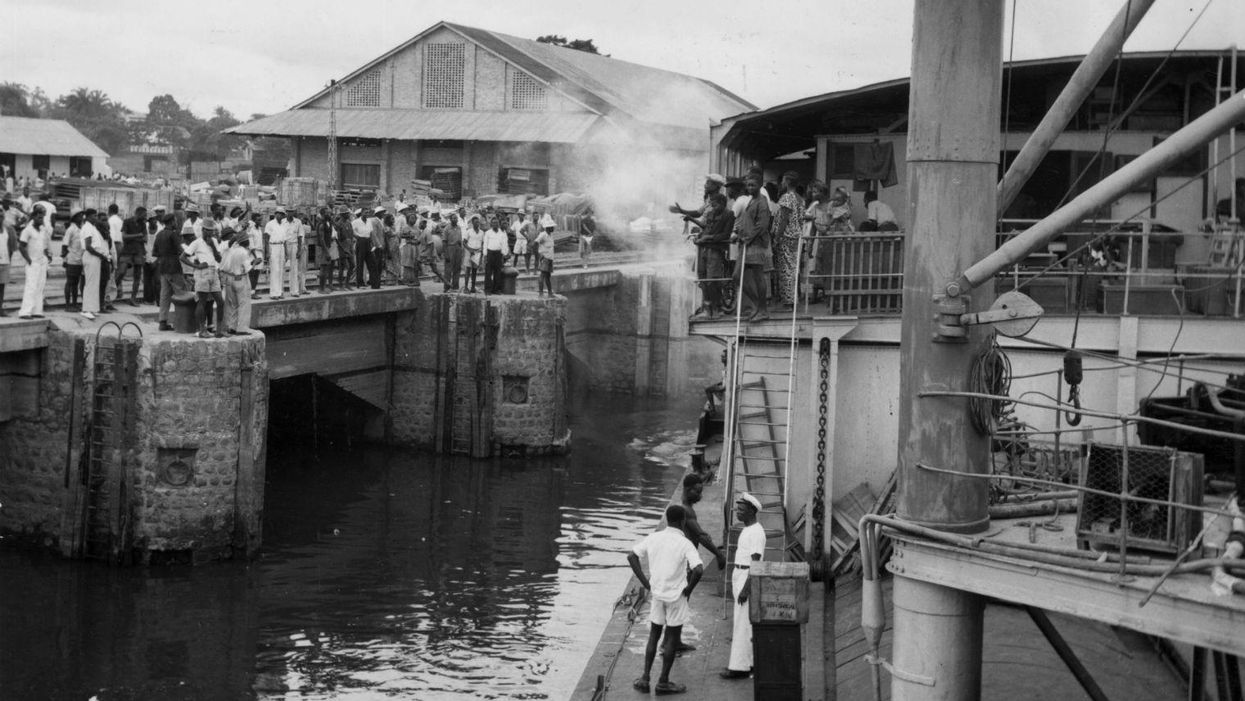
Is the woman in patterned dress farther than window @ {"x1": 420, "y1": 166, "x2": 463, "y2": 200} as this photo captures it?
No

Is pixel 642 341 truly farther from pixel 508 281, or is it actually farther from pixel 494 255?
pixel 494 255

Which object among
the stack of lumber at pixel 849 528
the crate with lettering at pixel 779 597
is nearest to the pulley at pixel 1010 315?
the crate with lettering at pixel 779 597

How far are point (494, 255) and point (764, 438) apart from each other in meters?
14.8

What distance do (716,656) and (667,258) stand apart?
35.7m

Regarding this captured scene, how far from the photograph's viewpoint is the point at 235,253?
19.6 metres

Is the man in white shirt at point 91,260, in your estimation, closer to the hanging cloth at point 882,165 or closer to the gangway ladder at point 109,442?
the gangway ladder at point 109,442

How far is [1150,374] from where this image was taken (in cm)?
1452

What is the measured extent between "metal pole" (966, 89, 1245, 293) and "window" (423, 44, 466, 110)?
161 feet

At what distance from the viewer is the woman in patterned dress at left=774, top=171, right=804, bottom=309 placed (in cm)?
1599

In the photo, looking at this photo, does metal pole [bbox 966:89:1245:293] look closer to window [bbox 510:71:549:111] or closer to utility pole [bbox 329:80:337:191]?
window [bbox 510:71:549:111]

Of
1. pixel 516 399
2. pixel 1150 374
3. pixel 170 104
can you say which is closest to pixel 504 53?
pixel 516 399

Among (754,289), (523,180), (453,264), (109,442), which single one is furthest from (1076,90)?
(523,180)

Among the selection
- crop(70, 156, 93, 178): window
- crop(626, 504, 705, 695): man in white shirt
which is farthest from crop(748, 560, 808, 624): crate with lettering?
crop(70, 156, 93, 178): window

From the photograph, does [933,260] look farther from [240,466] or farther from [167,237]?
[167,237]
